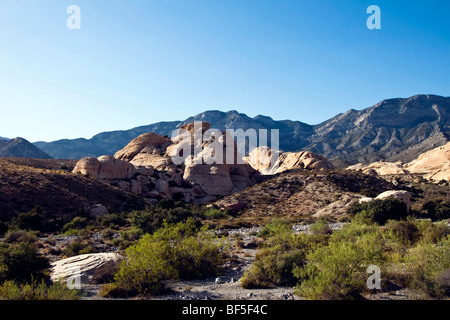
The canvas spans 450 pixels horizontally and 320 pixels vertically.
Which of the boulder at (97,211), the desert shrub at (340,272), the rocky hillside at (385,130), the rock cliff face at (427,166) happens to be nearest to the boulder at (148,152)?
the boulder at (97,211)

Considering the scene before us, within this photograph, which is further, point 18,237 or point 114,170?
point 114,170

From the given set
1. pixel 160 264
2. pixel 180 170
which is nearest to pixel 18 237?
pixel 160 264

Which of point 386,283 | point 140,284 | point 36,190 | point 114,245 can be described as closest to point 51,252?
point 114,245

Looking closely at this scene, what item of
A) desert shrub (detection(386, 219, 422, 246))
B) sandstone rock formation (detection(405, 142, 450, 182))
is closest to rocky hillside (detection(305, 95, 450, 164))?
sandstone rock formation (detection(405, 142, 450, 182))

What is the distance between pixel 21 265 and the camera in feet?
34.1

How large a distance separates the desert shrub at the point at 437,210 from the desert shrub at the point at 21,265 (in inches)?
1089

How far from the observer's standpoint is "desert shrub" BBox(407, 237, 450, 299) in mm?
7738

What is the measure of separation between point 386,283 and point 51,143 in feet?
719

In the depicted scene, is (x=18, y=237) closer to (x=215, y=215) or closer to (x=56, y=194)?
(x=56, y=194)

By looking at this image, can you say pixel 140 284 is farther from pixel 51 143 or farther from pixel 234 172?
pixel 51 143

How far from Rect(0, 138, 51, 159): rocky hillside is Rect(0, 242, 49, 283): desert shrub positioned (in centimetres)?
12043

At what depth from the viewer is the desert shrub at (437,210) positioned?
25.9m

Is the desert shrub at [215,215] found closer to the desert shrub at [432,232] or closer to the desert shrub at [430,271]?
the desert shrub at [432,232]

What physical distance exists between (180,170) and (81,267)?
39753mm
